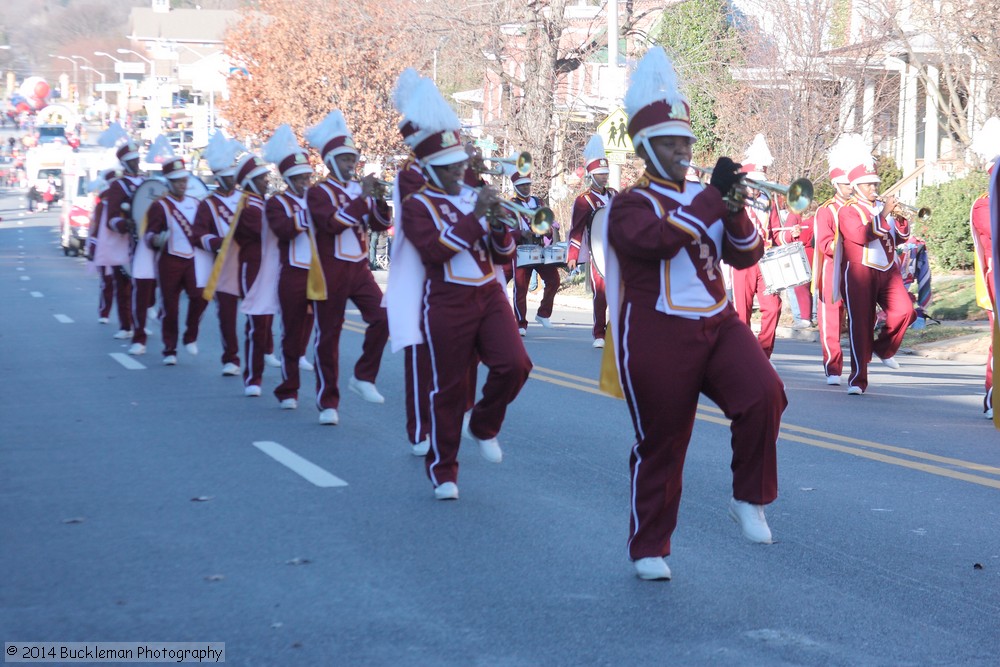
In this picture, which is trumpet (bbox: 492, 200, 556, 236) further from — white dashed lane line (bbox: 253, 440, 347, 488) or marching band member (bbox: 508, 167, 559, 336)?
marching band member (bbox: 508, 167, 559, 336)

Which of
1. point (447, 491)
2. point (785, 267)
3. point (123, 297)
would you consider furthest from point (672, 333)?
point (123, 297)

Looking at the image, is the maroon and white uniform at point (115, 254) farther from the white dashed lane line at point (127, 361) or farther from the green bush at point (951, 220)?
the green bush at point (951, 220)

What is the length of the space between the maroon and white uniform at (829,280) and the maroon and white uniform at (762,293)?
2.41 feet

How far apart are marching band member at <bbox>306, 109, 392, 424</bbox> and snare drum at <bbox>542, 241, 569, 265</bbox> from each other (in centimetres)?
676

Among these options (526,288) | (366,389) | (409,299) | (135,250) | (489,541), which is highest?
(135,250)

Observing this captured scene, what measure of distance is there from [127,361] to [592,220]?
5.10 meters

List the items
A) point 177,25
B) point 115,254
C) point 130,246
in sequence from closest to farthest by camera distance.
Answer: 1. point 130,246
2. point 115,254
3. point 177,25

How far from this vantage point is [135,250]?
16016mm

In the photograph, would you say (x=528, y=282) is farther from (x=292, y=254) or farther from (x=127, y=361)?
(x=292, y=254)

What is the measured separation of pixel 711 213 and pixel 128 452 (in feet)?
16.7

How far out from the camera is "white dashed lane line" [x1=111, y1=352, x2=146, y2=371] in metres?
14.3

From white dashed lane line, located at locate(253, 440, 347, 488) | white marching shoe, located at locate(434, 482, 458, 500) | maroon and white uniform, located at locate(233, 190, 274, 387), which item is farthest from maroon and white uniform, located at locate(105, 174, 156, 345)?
white marching shoe, located at locate(434, 482, 458, 500)

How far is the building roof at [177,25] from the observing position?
144875 millimetres

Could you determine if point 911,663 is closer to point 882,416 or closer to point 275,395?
point 882,416
